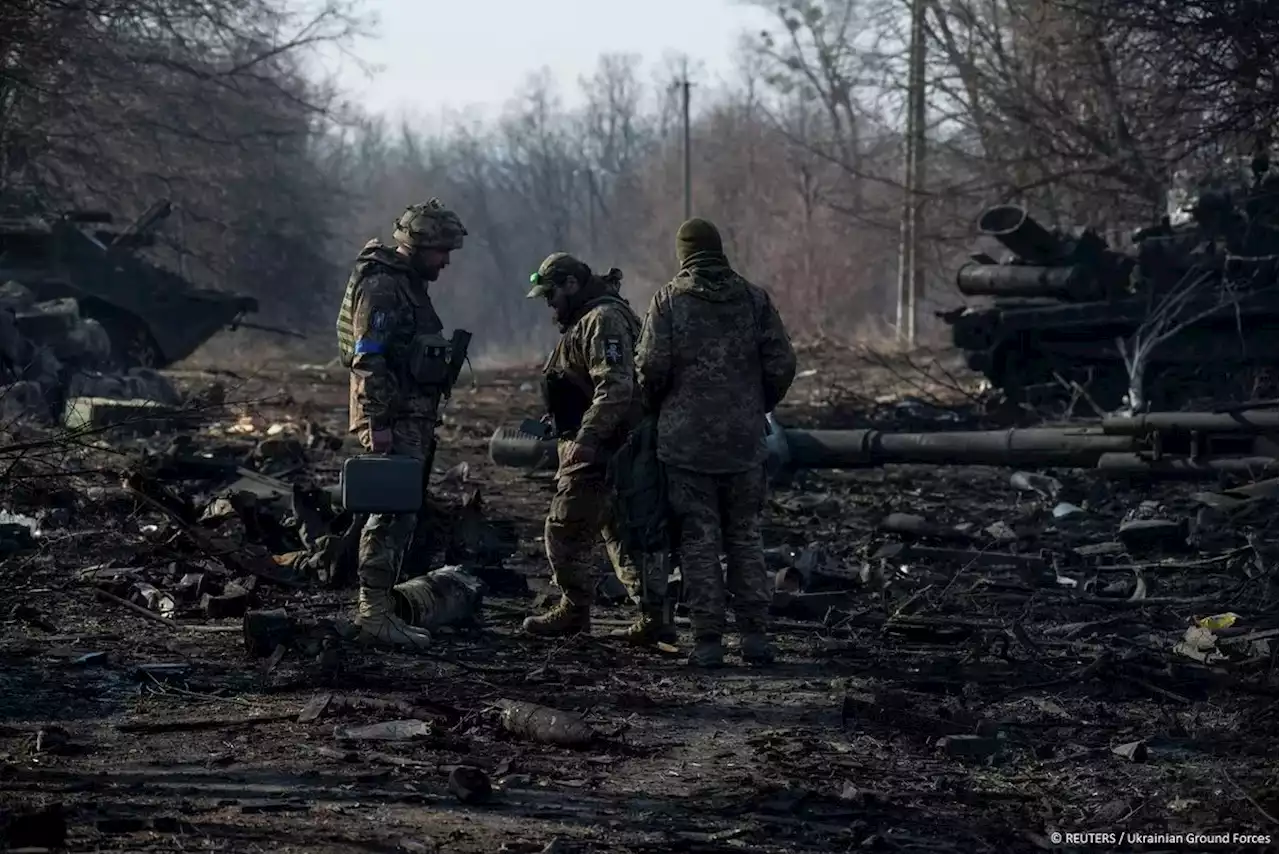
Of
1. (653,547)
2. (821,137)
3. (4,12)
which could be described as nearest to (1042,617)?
(653,547)

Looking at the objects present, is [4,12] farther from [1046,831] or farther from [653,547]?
[1046,831]

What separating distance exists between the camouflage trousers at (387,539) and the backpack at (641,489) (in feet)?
2.89

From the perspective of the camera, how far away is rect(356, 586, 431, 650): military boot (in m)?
8.27

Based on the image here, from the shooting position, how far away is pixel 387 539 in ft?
27.5

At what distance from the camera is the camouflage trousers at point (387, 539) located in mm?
8312

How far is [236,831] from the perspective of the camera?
5.12 metres

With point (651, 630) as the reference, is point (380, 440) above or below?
above

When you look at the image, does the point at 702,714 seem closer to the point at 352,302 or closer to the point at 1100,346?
the point at 352,302

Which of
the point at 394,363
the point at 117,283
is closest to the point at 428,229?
the point at 394,363

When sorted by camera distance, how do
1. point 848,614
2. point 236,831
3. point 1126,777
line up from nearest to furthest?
point 236,831
point 1126,777
point 848,614

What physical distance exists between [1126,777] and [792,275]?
4987cm

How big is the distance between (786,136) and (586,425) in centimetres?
3096

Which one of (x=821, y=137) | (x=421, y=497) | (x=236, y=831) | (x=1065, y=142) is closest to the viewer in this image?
(x=236, y=831)

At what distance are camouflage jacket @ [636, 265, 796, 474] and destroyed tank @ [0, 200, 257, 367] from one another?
17644 millimetres
